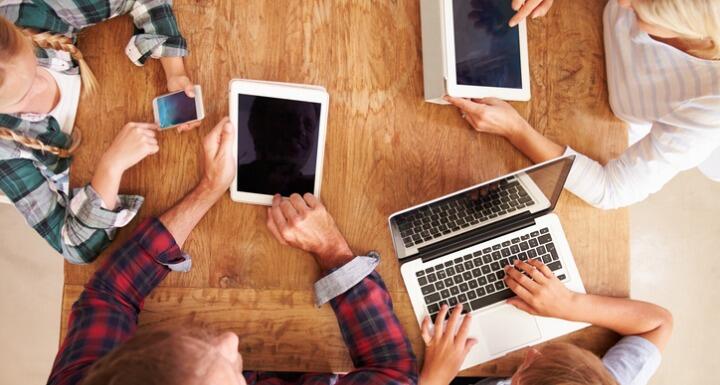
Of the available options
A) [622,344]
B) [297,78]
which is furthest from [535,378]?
[297,78]

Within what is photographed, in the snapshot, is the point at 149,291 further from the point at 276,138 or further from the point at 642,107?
the point at 642,107

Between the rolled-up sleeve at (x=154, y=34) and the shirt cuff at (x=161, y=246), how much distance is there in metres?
0.33

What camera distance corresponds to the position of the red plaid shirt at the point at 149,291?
941mm

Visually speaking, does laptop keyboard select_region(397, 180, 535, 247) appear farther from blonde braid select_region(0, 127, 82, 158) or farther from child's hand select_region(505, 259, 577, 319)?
blonde braid select_region(0, 127, 82, 158)

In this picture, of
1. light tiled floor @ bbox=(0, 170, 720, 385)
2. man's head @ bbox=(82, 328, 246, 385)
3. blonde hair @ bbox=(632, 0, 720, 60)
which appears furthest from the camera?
light tiled floor @ bbox=(0, 170, 720, 385)

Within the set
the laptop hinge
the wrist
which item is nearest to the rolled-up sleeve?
the wrist

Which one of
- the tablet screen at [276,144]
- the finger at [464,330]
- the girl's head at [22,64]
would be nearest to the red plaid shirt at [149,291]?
the finger at [464,330]

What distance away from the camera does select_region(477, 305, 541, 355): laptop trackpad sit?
105cm

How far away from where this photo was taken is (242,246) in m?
1.04

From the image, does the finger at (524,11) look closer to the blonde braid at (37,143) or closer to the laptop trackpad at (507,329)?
the laptop trackpad at (507,329)

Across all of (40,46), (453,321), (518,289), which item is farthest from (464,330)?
(40,46)

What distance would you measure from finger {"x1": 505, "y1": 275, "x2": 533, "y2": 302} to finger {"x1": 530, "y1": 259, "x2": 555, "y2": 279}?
0.17 ft

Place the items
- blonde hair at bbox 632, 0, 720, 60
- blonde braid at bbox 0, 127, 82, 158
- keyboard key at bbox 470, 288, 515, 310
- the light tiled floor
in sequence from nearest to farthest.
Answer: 1. blonde hair at bbox 632, 0, 720, 60
2. blonde braid at bbox 0, 127, 82, 158
3. keyboard key at bbox 470, 288, 515, 310
4. the light tiled floor

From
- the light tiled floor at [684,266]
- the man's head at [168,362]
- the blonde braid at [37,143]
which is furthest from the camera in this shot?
the light tiled floor at [684,266]
